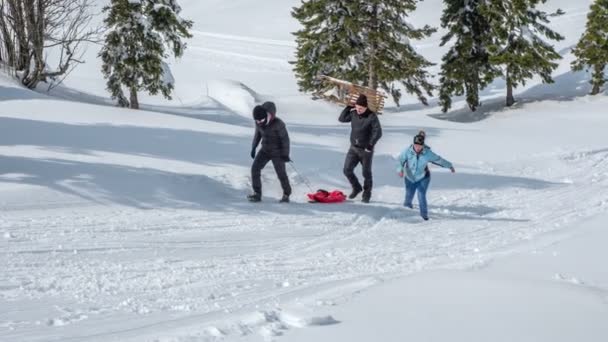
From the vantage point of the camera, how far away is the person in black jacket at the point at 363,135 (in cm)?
1159

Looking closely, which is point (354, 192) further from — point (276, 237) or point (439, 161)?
point (276, 237)

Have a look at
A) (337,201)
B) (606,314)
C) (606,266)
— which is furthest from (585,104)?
(606,314)

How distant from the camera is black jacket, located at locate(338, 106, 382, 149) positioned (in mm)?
11602

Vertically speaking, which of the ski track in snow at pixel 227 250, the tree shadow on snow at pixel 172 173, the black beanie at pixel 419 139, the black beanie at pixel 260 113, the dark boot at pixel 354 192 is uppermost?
the black beanie at pixel 260 113

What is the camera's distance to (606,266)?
7.54 meters

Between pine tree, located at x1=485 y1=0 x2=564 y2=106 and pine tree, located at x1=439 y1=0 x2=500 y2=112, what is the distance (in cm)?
Result: 73

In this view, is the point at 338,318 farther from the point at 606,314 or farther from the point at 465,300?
the point at 606,314

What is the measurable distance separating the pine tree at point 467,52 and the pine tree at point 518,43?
73 centimetres

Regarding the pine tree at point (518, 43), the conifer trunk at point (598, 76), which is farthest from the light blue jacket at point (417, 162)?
the conifer trunk at point (598, 76)

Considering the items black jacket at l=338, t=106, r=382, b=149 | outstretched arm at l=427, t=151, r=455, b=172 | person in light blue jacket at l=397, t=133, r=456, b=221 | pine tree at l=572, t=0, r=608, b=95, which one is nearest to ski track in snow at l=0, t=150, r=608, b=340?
person in light blue jacket at l=397, t=133, r=456, b=221

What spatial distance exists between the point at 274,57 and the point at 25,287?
4446cm

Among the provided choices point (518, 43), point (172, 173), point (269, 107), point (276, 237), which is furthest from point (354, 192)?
point (518, 43)

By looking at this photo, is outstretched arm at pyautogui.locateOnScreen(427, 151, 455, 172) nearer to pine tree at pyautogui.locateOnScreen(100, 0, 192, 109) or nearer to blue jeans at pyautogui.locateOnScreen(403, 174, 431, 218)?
blue jeans at pyautogui.locateOnScreen(403, 174, 431, 218)

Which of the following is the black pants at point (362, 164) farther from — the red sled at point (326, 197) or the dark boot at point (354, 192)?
the red sled at point (326, 197)
